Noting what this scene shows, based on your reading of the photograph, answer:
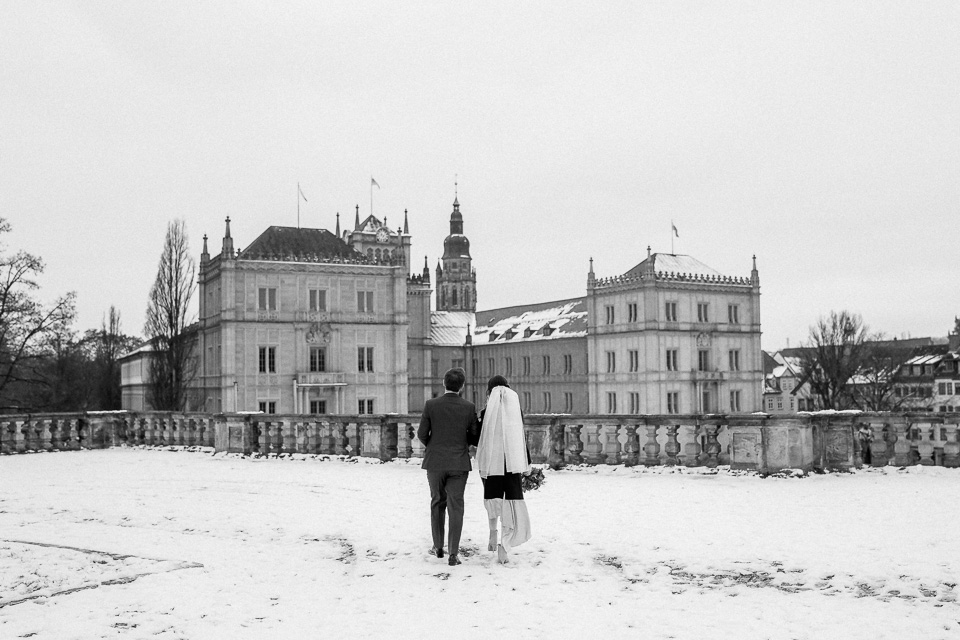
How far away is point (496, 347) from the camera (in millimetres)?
82188

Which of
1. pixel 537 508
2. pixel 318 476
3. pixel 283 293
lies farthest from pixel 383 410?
pixel 537 508

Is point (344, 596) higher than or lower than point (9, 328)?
lower

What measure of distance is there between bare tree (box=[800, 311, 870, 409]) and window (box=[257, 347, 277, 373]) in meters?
34.4

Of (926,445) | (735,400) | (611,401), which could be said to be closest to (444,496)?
(926,445)

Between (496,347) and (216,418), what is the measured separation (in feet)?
201

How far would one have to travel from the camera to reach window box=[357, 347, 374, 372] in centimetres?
5841

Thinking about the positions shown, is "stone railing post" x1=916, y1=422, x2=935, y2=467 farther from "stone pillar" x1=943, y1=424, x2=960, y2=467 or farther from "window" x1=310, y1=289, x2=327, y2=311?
"window" x1=310, y1=289, x2=327, y2=311

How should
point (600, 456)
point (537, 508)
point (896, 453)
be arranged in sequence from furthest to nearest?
point (600, 456) → point (896, 453) → point (537, 508)

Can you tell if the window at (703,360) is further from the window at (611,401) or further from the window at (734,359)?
the window at (611,401)

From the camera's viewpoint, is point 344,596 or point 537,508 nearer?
point 344,596

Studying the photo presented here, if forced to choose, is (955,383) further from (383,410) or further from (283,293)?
(283,293)

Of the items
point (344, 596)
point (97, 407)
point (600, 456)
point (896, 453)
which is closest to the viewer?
point (344, 596)

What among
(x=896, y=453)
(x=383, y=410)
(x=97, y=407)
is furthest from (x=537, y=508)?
(x=97, y=407)

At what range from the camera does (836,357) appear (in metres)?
63.3
